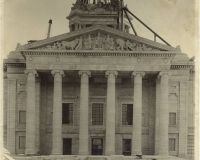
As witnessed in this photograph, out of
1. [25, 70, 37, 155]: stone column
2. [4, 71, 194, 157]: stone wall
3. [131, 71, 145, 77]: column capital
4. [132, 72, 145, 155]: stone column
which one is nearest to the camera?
[25, 70, 37, 155]: stone column

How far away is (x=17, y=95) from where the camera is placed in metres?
18.8

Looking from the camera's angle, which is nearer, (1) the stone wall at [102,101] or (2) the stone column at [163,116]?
(2) the stone column at [163,116]

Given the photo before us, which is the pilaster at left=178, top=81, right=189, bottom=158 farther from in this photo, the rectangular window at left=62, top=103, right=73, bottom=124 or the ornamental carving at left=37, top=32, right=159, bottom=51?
the rectangular window at left=62, top=103, right=73, bottom=124

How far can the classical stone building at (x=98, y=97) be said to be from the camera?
1820 cm

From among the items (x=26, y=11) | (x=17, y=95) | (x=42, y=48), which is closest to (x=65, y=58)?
(x=42, y=48)

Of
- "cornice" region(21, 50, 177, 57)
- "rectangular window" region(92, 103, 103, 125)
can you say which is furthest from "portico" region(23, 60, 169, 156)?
"rectangular window" region(92, 103, 103, 125)

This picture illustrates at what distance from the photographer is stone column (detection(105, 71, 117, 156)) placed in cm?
1839

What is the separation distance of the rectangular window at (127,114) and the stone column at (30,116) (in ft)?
10.6

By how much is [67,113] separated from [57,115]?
4.63 ft

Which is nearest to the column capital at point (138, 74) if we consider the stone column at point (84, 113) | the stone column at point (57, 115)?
the stone column at point (84, 113)

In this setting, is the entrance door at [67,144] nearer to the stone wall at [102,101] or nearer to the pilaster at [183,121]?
the stone wall at [102,101]

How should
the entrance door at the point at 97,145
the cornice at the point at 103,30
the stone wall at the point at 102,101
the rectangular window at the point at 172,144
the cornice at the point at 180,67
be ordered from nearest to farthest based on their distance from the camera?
the cornice at the point at 103,30 < the stone wall at the point at 102,101 < the rectangular window at the point at 172,144 < the cornice at the point at 180,67 < the entrance door at the point at 97,145

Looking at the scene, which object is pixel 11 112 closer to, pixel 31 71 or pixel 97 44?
pixel 31 71

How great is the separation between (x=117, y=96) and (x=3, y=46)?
6961mm
